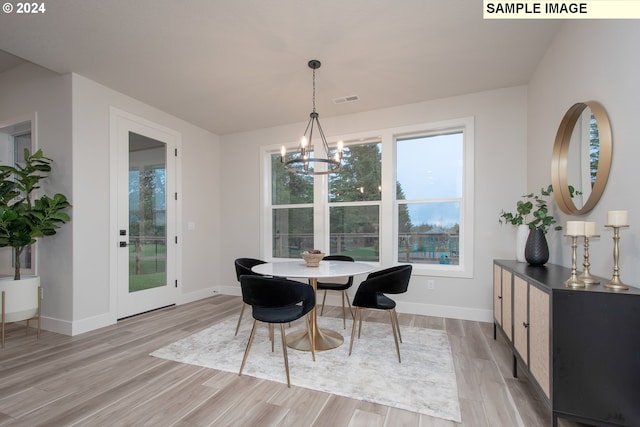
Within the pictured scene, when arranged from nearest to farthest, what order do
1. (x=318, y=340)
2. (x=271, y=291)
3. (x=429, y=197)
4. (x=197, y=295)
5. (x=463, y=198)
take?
(x=271, y=291), (x=318, y=340), (x=463, y=198), (x=429, y=197), (x=197, y=295)

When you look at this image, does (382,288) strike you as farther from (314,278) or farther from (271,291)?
(271,291)

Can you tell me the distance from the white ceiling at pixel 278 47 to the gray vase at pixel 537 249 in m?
1.73

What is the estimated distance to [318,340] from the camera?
289cm

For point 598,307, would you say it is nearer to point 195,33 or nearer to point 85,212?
point 195,33

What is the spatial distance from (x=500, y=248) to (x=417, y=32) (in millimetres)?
2592

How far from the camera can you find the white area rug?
202 centimetres

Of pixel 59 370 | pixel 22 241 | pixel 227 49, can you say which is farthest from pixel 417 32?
pixel 22 241

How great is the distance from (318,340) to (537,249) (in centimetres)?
210

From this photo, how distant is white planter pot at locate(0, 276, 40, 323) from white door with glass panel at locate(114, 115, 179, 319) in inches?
29.4

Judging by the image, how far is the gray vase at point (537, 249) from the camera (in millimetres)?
2463

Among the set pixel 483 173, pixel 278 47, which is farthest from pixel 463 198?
pixel 278 47

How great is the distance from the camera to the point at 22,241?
299 cm

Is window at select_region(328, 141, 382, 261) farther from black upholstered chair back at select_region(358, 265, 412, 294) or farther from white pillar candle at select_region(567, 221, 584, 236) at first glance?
white pillar candle at select_region(567, 221, 584, 236)

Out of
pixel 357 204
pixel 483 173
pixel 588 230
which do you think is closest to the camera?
pixel 588 230
